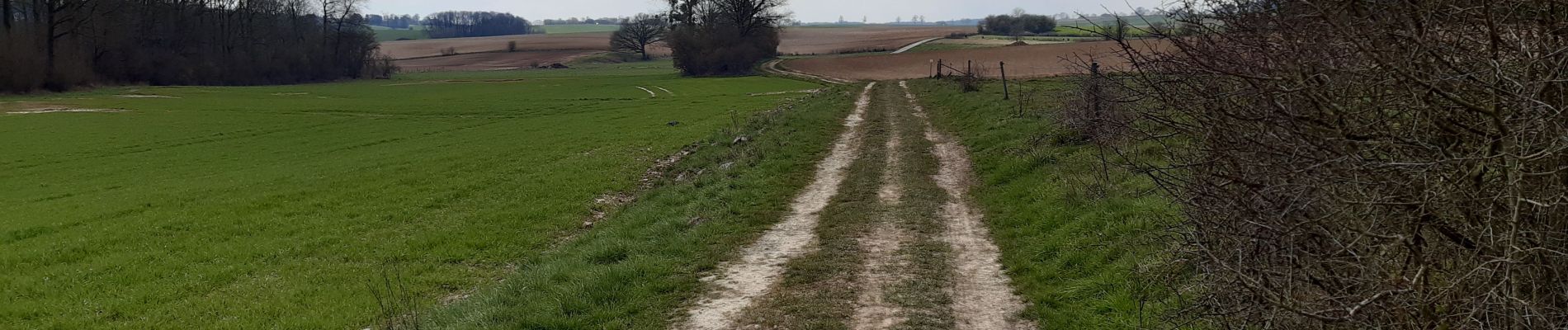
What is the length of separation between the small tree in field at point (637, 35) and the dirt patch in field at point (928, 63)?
61.5 m

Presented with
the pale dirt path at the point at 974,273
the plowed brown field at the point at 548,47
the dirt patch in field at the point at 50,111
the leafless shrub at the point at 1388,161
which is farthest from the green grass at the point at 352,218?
the plowed brown field at the point at 548,47

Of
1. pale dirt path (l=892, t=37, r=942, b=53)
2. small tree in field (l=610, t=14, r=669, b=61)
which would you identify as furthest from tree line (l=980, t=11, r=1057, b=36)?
small tree in field (l=610, t=14, r=669, b=61)

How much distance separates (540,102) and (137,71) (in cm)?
4879

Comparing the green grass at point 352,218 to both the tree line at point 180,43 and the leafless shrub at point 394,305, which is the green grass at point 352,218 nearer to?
the leafless shrub at point 394,305

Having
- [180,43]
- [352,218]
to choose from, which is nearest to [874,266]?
[352,218]

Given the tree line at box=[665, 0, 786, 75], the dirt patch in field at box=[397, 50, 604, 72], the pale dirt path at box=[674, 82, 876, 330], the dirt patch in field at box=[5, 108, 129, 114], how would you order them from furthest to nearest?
the dirt patch in field at box=[397, 50, 604, 72] → the tree line at box=[665, 0, 786, 75] → the dirt patch in field at box=[5, 108, 129, 114] → the pale dirt path at box=[674, 82, 876, 330]

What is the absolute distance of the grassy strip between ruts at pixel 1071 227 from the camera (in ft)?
25.1

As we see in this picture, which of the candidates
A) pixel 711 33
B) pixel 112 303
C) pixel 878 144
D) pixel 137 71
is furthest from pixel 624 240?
pixel 137 71

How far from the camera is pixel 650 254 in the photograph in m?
10.5

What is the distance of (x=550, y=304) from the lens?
327 inches

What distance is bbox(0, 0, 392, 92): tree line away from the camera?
65625mm

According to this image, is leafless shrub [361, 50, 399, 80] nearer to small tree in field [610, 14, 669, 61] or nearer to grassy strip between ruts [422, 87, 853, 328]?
small tree in field [610, 14, 669, 61]

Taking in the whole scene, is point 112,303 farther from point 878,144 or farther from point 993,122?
point 993,122

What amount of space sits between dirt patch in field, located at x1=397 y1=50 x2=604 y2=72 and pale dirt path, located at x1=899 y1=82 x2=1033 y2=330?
12638 centimetres
